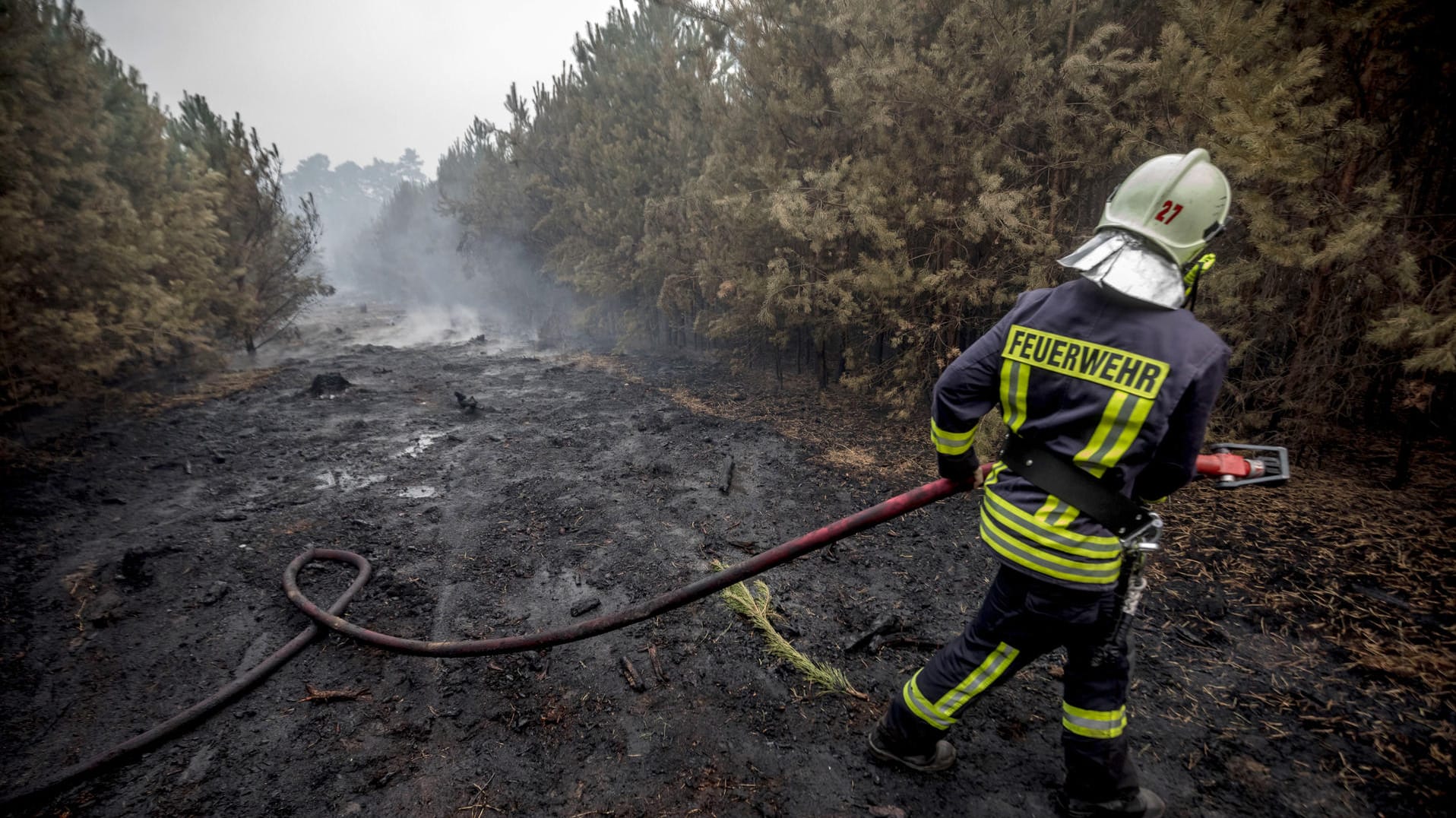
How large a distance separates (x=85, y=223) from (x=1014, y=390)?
39.2 ft

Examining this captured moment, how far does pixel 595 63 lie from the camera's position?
17.6 m

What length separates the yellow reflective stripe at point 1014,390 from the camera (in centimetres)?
206

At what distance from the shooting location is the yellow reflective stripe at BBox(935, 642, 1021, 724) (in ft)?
7.19

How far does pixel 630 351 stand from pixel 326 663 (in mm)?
14785

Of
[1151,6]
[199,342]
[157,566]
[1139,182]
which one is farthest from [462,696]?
[199,342]

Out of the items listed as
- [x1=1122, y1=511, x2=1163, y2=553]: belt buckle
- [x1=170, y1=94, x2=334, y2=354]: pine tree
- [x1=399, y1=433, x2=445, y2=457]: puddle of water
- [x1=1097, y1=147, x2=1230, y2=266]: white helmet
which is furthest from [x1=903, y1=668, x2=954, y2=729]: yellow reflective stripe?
[x1=170, y1=94, x2=334, y2=354]: pine tree

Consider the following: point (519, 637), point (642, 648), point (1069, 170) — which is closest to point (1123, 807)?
point (642, 648)

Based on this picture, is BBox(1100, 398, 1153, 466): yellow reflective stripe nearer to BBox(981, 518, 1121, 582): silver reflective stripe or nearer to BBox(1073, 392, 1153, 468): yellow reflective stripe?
BBox(1073, 392, 1153, 468): yellow reflective stripe

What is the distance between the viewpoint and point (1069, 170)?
20.9 feet

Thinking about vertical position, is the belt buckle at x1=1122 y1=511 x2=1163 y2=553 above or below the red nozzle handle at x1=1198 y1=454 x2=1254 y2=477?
below

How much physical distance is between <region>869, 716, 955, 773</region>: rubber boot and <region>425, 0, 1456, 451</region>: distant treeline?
450cm

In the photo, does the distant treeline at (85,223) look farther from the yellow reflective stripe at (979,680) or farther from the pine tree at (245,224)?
the yellow reflective stripe at (979,680)

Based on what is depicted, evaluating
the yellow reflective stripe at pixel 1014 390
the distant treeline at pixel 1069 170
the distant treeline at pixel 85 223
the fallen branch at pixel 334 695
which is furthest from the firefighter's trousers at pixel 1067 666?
the distant treeline at pixel 85 223

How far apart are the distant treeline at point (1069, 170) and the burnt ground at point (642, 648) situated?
1664 mm
